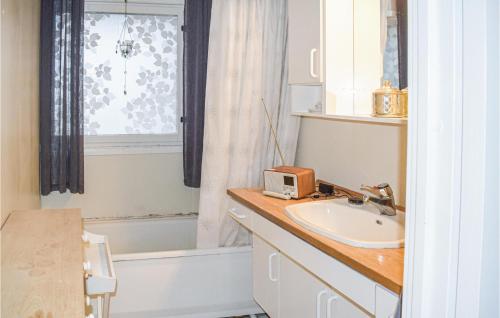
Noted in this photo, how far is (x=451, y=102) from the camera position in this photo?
772 millimetres

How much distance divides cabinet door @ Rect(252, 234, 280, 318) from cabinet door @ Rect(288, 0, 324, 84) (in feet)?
2.91

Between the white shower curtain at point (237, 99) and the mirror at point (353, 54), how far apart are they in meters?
0.76

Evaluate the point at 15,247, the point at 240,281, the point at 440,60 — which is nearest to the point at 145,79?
the point at 240,281

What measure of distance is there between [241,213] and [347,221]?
2.35 feet

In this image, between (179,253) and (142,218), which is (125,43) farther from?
(179,253)

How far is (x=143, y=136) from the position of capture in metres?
3.86

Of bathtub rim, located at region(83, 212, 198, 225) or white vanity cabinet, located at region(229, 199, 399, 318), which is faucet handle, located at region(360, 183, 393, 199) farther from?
bathtub rim, located at region(83, 212, 198, 225)

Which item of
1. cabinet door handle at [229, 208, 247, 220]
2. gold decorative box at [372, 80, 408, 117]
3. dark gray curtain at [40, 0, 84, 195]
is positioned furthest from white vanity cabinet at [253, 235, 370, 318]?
dark gray curtain at [40, 0, 84, 195]

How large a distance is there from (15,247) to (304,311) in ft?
3.78

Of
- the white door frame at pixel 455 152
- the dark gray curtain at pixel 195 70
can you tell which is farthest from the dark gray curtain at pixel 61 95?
the white door frame at pixel 455 152

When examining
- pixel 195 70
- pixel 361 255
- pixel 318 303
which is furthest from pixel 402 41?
pixel 195 70

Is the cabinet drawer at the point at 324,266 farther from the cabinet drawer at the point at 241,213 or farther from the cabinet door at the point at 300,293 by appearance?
the cabinet drawer at the point at 241,213

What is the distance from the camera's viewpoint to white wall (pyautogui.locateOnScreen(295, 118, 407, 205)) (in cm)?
247

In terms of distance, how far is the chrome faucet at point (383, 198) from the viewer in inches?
85.3
